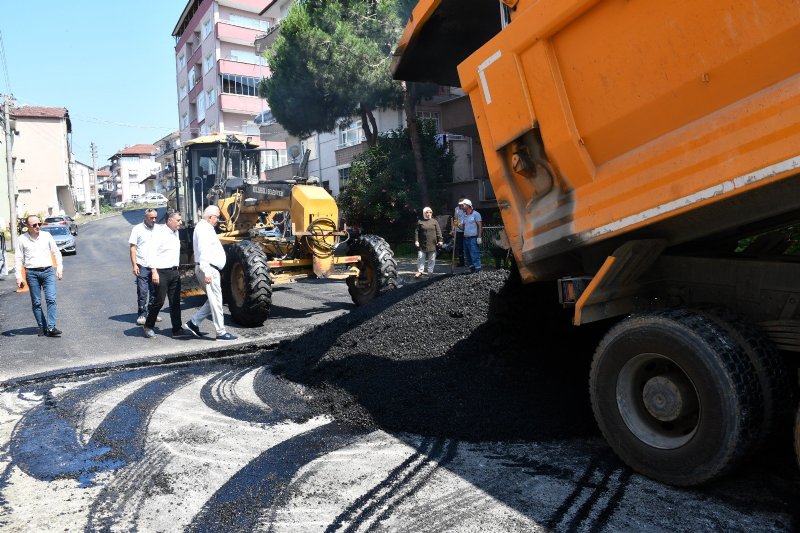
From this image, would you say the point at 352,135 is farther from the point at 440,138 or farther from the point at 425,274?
the point at 425,274

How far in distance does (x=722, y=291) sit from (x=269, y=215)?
8.74 metres

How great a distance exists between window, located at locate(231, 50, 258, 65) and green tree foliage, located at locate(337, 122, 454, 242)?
2887 cm

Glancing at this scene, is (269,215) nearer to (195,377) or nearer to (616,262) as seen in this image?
(195,377)

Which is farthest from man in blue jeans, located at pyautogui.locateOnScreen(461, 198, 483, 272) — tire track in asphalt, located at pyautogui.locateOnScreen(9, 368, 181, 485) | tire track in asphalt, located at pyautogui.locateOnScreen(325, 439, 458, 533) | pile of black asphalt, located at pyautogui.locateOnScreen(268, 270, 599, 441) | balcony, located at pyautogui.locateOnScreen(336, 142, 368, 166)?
balcony, located at pyautogui.locateOnScreen(336, 142, 368, 166)

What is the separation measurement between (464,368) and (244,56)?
153ft

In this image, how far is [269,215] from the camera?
11.0 meters

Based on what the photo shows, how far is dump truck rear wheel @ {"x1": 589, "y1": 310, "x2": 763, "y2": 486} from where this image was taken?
9.32ft

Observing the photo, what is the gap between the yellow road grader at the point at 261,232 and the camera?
873cm

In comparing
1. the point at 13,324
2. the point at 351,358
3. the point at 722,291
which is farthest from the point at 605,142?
the point at 13,324

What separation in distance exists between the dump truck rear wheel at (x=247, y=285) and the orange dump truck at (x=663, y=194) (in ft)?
16.7

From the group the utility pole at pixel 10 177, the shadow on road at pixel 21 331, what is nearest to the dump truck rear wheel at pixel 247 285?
the shadow on road at pixel 21 331

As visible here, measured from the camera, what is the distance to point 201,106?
168ft

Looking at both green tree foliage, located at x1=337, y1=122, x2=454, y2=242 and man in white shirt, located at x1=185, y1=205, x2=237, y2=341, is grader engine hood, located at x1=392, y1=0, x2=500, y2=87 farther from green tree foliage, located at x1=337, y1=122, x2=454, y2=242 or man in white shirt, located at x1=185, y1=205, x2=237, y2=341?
green tree foliage, located at x1=337, y1=122, x2=454, y2=242

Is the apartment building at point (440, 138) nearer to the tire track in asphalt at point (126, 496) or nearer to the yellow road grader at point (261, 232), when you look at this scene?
the yellow road grader at point (261, 232)
